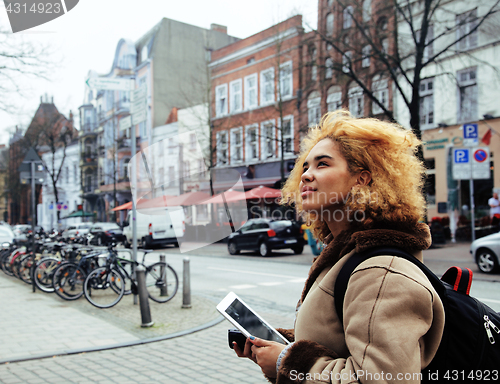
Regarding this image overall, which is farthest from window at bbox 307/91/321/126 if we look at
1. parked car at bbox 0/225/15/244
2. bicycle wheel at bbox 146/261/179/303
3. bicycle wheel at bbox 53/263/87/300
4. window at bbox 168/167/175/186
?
window at bbox 168/167/175/186

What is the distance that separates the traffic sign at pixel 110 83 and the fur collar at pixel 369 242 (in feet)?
23.7

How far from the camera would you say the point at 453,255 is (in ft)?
→ 52.0

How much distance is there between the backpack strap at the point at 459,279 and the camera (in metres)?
1.53

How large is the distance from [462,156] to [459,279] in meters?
14.3

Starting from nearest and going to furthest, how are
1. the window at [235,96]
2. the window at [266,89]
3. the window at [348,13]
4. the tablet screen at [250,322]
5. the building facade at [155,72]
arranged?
1. the tablet screen at [250,322]
2. the window at [348,13]
3. the window at [266,89]
4. the window at [235,96]
5. the building facade at [155,72]

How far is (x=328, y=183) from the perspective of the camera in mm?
1671

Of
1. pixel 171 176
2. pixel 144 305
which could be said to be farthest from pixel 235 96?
pixel 171 176

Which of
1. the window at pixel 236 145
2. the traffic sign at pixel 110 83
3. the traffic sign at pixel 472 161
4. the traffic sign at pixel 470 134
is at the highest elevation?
the window at pixel 236 145

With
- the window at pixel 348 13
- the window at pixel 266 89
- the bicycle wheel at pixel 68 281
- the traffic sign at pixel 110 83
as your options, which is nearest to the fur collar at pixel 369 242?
the traffic sign at pixel 110 83

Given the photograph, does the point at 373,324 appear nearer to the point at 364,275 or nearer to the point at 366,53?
the point at 364,275

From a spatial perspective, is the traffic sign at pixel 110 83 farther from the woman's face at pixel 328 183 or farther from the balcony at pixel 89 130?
the balcony at pixel 89 130

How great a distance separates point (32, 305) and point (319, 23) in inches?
567

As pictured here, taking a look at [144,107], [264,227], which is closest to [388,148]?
[144,107]

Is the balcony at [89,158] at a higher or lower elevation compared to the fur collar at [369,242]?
higher
